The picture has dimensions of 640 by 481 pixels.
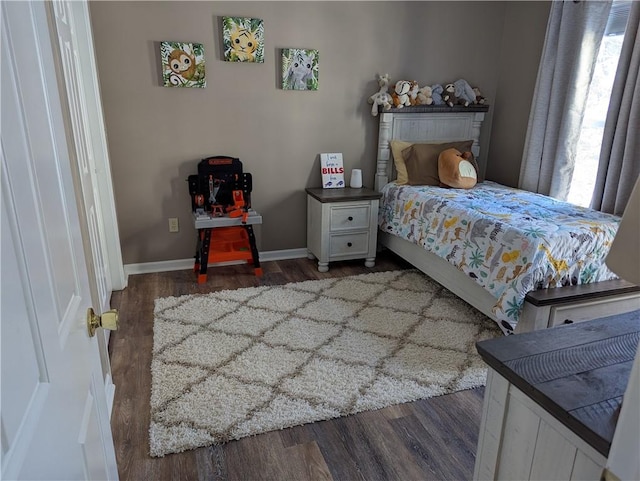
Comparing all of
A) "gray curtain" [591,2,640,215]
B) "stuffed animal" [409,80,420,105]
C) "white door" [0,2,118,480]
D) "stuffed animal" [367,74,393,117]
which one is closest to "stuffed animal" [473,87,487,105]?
"stuffed animal" [409,80,420,105]

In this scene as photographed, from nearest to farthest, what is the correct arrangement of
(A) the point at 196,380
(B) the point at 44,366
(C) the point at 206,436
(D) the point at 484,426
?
(B) the point at 44,366, (D) the point at 484,426, (C) the point at 206,436, (A) the point at 196,380

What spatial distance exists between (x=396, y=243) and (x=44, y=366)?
10.9 feet

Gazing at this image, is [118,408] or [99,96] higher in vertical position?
[99,96]

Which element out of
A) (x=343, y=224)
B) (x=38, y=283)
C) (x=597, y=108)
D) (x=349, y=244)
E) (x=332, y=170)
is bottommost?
(x=349, y=244)

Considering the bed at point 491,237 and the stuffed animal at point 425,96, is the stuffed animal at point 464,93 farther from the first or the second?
the stuffed animal at point 425,96

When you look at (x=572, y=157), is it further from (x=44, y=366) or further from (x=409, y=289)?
(x=44, y=366)

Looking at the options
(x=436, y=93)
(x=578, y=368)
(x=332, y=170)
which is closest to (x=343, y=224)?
(x=332, y=170)

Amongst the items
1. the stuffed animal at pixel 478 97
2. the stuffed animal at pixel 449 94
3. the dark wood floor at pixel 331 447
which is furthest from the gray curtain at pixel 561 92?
the dark wood floor at pixel 331 447

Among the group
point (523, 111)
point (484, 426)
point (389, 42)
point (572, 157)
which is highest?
point (389, 42)

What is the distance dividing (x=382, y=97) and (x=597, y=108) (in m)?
1.66

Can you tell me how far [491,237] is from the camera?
266 centimetres

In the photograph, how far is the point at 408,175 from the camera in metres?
3.81

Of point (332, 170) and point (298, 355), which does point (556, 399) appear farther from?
point (332, 170)

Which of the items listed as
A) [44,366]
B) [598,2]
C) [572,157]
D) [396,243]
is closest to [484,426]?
[44,366]
